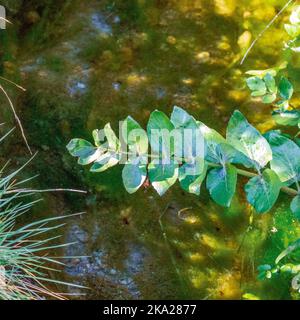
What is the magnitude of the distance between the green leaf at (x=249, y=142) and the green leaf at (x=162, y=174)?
0.44 feet

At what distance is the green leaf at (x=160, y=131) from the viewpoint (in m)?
1.14

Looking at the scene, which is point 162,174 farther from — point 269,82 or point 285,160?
point 269,82

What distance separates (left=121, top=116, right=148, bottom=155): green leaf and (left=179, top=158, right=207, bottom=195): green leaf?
10cm

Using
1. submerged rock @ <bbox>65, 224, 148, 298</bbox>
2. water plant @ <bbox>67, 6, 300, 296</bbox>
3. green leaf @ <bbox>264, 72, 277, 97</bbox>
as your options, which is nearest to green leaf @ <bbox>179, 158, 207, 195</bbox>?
water plant @ <bbox>67, 6, 300, 296</bbox>

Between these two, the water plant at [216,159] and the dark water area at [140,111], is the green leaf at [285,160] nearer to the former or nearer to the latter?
the water plant at [216,159]

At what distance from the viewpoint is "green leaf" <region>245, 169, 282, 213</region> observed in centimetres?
111

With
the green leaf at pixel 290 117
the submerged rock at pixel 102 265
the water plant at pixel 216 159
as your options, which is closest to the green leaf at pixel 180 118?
the water plant at pixel 216 159

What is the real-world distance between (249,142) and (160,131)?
0.19 metres

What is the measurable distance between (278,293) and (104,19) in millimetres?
1751

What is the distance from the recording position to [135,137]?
119 centimetres

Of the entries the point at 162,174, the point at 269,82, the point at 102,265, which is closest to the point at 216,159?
the point at 162,174

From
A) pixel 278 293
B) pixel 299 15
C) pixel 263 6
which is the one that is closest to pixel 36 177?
pixel 278 293

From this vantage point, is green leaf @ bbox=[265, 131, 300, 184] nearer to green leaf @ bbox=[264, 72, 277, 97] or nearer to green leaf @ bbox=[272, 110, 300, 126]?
green leaf @ bbox=[272, 110, 300, 126]

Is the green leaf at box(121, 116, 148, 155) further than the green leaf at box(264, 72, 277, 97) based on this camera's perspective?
No
